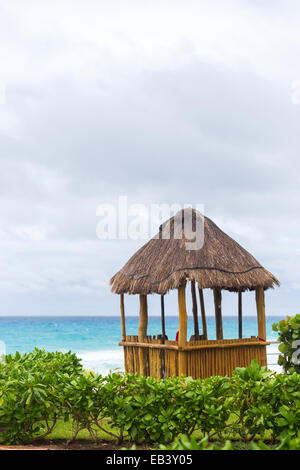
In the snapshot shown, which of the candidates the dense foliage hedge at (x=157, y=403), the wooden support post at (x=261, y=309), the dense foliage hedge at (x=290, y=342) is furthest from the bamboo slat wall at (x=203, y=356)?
the dense foliage hedge at (x=157, y=403)

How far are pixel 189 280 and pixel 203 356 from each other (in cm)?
139

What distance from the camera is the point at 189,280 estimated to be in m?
10.2

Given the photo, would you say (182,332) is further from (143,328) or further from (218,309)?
(218,309)

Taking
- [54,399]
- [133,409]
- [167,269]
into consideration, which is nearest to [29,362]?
[54,399]

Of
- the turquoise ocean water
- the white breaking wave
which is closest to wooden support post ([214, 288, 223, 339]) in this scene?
the white breaking wave

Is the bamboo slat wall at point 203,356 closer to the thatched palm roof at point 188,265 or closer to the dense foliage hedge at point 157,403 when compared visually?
the thatched palm roof at point 188,265

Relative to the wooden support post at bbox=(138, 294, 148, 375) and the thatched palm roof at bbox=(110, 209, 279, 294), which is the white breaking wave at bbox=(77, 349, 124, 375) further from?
the thatched palm roof at bbox=(110, 209, 279, 294)

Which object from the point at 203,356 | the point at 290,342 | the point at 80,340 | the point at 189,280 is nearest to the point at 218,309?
the point at 203,356

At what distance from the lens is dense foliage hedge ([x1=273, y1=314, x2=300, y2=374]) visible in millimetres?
8055

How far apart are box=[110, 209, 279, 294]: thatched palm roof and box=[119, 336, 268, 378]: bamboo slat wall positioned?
1057 millimetres

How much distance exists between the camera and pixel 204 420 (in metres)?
6.55
